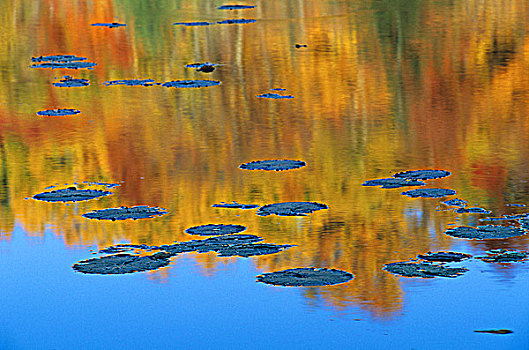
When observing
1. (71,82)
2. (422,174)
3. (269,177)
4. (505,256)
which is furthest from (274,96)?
(505,256)

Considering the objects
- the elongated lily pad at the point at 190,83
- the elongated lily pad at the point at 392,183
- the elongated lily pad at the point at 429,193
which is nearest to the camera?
the elongated lily pad at the point at 429,193

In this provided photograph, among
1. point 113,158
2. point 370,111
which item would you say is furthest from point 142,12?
point 113,158

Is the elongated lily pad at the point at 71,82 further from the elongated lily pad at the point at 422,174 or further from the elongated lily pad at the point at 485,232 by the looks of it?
the elongated lily pad at the point at 485,232

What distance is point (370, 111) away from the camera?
570 inches

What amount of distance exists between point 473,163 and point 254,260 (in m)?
3.94

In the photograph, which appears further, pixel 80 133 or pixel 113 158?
pixel 80 133

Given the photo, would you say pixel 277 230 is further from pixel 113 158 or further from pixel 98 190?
pixel 113 158

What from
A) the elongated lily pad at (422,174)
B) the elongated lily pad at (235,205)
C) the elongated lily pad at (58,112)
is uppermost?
the elongated lily pad at (58,112)

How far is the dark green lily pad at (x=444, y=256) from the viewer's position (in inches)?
316

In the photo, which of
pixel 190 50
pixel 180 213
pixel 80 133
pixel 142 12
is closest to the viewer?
pixel 180 213

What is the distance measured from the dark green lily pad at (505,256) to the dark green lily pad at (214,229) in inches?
A: 76.1

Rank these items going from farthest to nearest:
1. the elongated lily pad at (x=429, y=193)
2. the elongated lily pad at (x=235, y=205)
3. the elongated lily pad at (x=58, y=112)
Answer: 1. the elongated lily pad at (x=58, y=112)
2. the elongated lily pad at (x=429, y=193)
3. the elongated lily pad at (x=235, y=205)

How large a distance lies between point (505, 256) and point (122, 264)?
8.83ft

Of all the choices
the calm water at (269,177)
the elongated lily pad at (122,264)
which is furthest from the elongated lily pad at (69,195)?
the elongated lily pad at (122,264)
